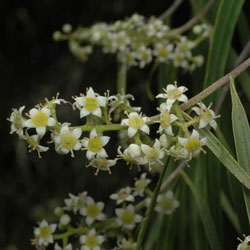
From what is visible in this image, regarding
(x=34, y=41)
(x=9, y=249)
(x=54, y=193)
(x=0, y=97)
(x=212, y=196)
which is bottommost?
(x=212, y=196)

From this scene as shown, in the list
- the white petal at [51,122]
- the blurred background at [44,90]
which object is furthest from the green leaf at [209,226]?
the blurred background at [44,90]

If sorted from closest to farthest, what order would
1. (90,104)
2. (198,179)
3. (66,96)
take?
(90,104)
(198,179)
(66,96)

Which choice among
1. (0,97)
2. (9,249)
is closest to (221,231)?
(9,249)

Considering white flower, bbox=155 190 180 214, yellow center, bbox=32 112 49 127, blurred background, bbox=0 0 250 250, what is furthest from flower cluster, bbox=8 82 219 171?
blurred background, bbox=0 0 250 250

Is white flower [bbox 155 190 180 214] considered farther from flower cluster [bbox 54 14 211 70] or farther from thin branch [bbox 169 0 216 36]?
thin branch [bbox 169 0 216 36]

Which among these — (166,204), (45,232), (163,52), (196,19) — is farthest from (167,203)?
(196,19)

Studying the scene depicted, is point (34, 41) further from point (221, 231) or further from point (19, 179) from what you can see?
point (221, 231)
